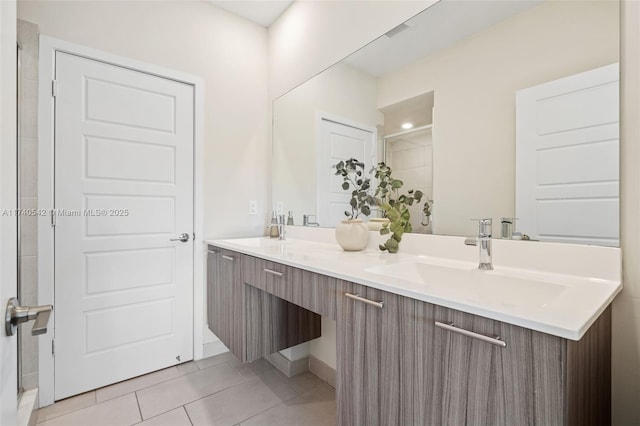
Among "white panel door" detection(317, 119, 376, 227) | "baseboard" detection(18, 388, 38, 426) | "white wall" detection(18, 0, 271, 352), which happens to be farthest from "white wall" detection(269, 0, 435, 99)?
"baseboard" detection(18, 388, 38, 426)

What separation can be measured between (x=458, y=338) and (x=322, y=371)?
1471 mm

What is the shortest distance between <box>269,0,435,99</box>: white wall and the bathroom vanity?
4.26ft

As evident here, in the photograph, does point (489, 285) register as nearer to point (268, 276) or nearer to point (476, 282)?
point (476, 282)

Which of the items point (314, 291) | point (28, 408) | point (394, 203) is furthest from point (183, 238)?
point (394, 203)

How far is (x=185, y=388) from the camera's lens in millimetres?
1895

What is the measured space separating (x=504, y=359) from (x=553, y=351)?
106 millimetres

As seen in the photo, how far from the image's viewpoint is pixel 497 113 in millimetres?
1266

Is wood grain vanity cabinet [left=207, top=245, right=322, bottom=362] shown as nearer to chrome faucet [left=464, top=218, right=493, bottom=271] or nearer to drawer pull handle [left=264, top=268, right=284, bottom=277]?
drawer pull handle [left=264, top=268, right=284, bottom=277]

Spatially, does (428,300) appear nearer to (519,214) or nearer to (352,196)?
(519,214)

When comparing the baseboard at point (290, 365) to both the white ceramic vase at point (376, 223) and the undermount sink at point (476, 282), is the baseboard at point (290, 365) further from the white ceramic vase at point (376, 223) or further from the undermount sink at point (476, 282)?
the undermount sink at point (476, 282)

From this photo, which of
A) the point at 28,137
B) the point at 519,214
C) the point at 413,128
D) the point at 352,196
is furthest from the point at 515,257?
the point at 28,137

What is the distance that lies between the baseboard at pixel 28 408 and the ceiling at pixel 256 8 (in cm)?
279

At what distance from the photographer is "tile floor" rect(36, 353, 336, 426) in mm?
1607

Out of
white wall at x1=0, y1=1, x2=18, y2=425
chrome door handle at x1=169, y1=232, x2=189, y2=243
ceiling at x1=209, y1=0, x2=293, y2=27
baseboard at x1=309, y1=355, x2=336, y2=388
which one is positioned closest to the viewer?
white wall at x1=0, y1=1, x2=18, y2=425
